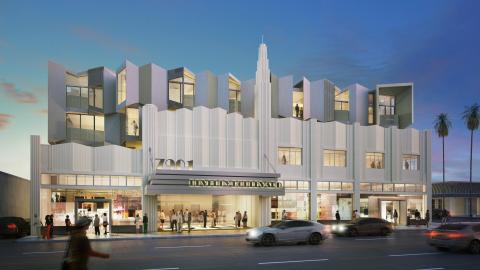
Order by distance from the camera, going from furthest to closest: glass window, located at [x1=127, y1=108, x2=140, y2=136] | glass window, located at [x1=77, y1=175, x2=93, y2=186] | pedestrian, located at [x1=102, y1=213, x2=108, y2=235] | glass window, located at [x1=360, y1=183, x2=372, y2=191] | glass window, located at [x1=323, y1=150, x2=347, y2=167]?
glass window, located at [x1=360, y1=183, x2=372, y2=191] < glass window, located at [x1=323, y1=150, x2=347, y2=167] < glass window, located at [x1=127, y1=108, x2=140, y2=136] < glass window, located at [x1=77, y1=175, x2=93, y2=186] < pedestrian, located at [x1=102, y1=213, x2=108, y2=235]

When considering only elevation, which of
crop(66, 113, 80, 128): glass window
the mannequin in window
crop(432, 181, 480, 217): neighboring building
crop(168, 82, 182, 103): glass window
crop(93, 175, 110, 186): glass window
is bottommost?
crop(432, 181, 480, 217): neighboring building

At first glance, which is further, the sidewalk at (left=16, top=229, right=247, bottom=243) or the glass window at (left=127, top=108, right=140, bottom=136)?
the glass window at (left=127, top=108, right=140, bottom=136)

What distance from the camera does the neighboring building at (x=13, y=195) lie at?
37.8 metres

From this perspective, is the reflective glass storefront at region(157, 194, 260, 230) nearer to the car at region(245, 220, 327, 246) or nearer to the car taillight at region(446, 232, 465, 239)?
the car at region(245, 220, 327, 246)

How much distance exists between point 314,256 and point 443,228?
267 inches

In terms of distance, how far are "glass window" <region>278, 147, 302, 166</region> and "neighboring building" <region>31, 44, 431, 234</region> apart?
0.30 ft

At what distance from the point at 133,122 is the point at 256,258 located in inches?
957

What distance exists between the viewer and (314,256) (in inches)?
784

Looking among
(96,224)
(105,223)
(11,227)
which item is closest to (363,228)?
(105,223)

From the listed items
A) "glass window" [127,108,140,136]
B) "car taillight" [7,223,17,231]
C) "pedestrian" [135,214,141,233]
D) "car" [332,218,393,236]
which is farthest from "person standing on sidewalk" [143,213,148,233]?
"car" [332,218,393,236]

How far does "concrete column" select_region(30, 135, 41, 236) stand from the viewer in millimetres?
31802

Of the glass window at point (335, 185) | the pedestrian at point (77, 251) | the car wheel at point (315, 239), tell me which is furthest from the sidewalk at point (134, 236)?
the pedestrian at point (77, 251)

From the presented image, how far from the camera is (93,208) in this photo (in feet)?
110

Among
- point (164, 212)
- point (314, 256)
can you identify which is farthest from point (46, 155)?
point (314, 256)
